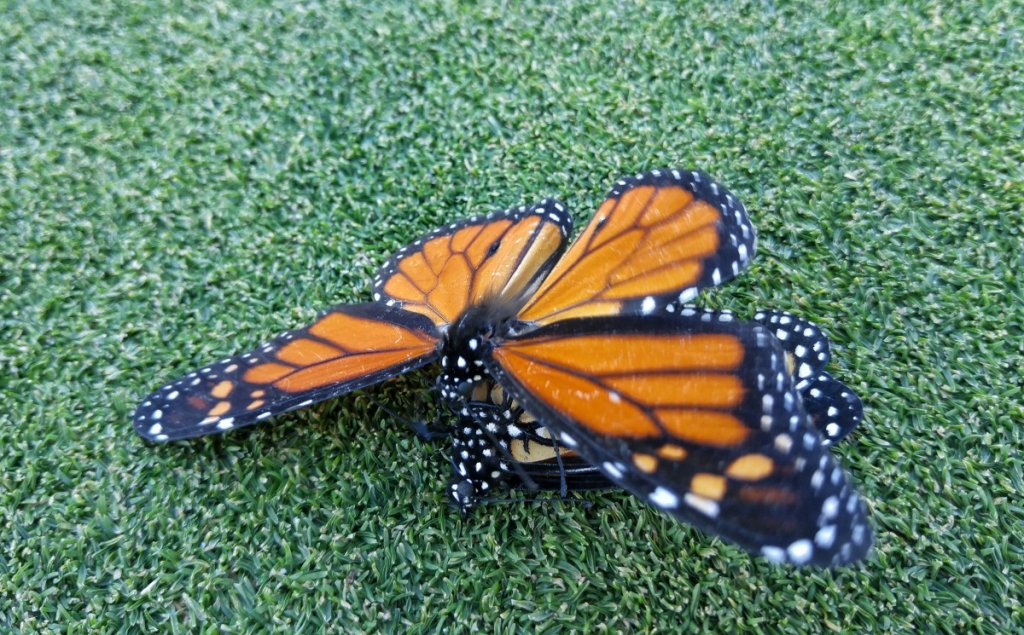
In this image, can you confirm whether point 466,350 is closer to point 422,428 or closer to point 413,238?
point 422,428

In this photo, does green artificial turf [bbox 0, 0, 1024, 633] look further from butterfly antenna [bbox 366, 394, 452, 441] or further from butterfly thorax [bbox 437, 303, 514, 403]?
butterfly thorax [bbox 437, 303, 514, 403]

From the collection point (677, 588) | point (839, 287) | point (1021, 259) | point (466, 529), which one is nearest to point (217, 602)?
point (466, 529)

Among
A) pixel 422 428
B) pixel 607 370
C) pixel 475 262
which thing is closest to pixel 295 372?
pixel 422 428

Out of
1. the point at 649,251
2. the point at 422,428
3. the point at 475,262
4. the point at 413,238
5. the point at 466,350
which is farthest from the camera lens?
the point at 413,238

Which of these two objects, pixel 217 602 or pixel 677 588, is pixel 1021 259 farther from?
pixel 217 602

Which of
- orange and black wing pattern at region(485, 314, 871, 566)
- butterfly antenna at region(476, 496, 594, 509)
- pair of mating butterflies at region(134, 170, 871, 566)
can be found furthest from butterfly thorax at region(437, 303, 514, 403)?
butterfly antenna at region(476, 496, 594, 509)

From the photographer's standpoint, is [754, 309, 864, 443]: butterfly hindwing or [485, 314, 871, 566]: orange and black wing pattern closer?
[485, 314, 871, 566]: orange and black wing pattern

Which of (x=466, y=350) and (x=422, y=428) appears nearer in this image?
(x=466, y=350)
